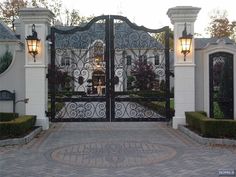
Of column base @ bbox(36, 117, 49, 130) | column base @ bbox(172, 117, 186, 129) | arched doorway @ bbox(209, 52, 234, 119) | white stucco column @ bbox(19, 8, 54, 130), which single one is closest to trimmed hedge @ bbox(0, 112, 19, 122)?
white stucco column @ bbox(19, 8, 54, 130)

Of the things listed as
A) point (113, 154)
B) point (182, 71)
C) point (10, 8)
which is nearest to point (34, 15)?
point (182, 71)

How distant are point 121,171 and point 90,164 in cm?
82

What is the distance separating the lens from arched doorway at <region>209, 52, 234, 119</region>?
13.1 meters

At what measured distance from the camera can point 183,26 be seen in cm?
1307

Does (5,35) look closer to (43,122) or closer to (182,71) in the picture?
(43,122)

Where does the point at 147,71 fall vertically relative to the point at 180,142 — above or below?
above

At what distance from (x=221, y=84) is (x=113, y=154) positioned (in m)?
5.64

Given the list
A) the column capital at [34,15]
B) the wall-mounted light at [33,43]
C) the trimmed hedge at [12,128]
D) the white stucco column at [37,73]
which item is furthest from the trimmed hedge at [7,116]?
the column capital at [34,15]

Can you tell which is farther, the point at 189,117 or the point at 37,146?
the point at 189,117

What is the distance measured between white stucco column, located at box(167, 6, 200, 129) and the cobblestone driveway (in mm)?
1144

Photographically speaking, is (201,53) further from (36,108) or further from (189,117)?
(36,108)

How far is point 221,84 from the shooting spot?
43.2 feet

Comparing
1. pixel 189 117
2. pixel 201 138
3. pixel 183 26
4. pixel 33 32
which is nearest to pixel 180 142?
pixel 201 138

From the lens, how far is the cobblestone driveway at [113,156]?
7.16 meters
